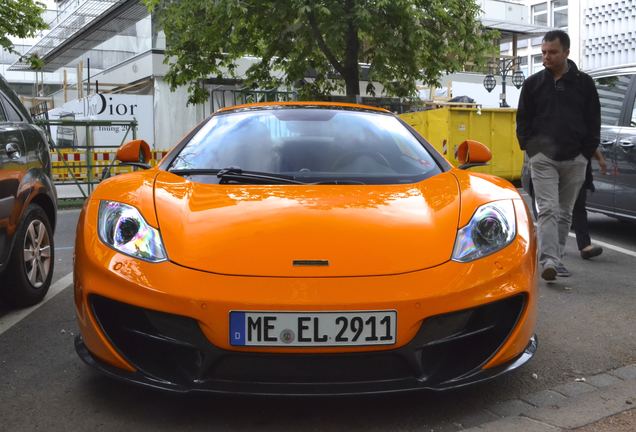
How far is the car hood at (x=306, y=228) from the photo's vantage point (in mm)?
2525

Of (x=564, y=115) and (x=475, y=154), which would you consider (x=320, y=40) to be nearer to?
(x=564, y=115)

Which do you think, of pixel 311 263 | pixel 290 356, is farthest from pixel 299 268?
pixel 290 356

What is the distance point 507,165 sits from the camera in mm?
14734

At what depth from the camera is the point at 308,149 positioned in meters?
3.62

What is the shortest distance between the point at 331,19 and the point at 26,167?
9.57 m

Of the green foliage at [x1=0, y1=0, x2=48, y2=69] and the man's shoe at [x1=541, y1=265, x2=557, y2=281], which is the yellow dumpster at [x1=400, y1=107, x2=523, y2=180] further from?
the man's shoe at [x1=541, y1=265, x2=557, y2=281]

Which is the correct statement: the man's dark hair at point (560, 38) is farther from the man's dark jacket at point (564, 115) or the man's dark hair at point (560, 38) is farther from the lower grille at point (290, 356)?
the lower grille at point (290, 356)

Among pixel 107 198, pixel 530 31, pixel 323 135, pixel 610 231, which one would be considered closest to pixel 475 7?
pixel 610 231

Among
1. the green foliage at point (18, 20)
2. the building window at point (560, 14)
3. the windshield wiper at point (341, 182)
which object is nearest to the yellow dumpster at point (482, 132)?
the green foliage at point (18, 20)

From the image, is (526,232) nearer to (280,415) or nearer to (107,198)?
(280,415)

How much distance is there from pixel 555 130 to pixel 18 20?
14.9 m

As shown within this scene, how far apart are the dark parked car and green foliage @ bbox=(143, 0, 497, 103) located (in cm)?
650

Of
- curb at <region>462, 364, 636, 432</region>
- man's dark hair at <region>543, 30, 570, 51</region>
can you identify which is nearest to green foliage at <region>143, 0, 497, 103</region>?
man's dark hair at <region>543, 30, 570, 51</region>

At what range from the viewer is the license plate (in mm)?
2373
